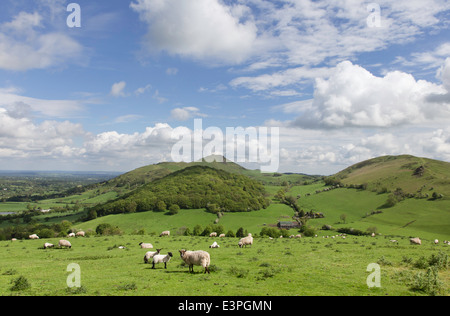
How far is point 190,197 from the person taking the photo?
152m

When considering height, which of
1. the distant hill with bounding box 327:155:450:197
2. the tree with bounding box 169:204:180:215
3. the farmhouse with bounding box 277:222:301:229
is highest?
the distant hill with bounding box 327:155:450:197

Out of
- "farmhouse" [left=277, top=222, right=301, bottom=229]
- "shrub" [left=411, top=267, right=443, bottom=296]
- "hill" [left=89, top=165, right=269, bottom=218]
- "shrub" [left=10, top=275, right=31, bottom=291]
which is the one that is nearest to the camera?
"shrub" [left=411, top=267, right=443, bottom=296]

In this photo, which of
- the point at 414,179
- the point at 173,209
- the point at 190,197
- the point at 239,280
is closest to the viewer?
the point at 239,280

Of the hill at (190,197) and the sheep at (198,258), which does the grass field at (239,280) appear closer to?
the sheep at (198,258)

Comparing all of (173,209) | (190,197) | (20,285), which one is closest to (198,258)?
(20,285)

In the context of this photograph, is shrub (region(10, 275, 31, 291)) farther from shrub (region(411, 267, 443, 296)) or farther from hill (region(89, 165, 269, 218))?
hill (region(89, 165, 269, 218))

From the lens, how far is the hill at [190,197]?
14138 centimetres

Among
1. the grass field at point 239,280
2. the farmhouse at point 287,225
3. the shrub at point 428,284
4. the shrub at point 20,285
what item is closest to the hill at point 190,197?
the farmhouse at point 287,225

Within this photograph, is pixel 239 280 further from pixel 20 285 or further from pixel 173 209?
pixel 173 209

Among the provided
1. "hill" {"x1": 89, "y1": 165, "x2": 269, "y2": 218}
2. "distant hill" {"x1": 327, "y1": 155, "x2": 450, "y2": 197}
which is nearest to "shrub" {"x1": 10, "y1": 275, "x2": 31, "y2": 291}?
"hill" {"x1": 89, "y1": 165, "x2": 269, "y2": 218}

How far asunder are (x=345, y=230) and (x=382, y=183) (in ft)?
301

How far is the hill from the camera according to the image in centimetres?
14138
